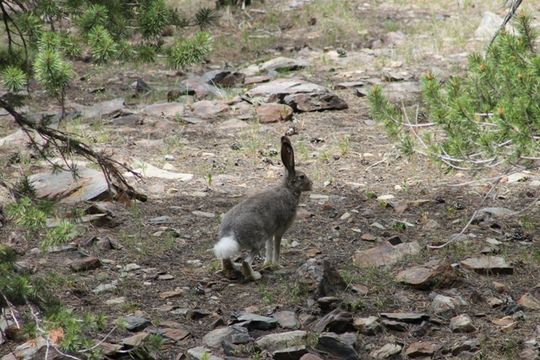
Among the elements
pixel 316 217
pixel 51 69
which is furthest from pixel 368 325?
pixel 51 69

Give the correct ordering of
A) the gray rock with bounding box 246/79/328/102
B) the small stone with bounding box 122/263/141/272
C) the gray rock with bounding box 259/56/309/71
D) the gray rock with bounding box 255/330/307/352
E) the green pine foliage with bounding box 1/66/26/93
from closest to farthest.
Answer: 1. the green pine foliage with bounding box 1/66/26/93
2. the gray rock with bounding box 255/330/307/352
3. the small stone with bounding box 122/263/141/272
4. the gray rock with bounding box 246/79/328/102
5. the gray rock with bounding box 259/56/309/71

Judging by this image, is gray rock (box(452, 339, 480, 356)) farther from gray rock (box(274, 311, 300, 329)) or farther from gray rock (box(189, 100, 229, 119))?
gray rock (box(189, 100, 229, 119))

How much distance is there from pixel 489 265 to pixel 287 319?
1.86m

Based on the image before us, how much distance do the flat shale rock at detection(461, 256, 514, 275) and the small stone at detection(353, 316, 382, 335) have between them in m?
1.28

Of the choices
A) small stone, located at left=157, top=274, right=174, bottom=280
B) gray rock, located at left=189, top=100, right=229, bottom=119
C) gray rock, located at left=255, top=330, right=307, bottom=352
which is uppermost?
gray rock, located at left=255, top=330, right=307, bottom=352

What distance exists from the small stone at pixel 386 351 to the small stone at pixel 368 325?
0.73ft

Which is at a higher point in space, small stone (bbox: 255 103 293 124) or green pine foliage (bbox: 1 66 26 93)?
green pine foliage (bbox: 1 66 26 93)

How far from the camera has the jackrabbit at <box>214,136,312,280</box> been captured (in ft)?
23.1

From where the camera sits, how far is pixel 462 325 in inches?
249

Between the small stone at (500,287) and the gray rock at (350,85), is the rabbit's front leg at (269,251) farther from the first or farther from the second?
the gray rock at (350,85)

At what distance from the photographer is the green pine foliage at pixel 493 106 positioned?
19.5 ft

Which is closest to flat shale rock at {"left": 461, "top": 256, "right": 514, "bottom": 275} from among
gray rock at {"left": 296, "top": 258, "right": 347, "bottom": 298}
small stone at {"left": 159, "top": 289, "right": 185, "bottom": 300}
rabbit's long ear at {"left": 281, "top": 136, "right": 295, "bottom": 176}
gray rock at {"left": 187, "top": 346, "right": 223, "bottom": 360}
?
gray rock at {"left": 296, "top": 258, "right": 347, "bottom": 298}

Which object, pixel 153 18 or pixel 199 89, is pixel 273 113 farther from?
pixel 153 18

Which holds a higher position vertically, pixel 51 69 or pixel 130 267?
pixel 51 69
